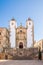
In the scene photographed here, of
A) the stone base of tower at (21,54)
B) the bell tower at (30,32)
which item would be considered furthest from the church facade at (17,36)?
the stone base of tower at (21,54)

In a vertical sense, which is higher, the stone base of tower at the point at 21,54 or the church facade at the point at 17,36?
the church facade at the point at 17,36

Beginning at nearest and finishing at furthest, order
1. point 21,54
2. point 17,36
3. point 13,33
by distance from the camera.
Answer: point 21,54 → point 13,33 → point 17,36

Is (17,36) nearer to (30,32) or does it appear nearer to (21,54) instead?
(30,32)

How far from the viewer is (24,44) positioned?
35625 mm

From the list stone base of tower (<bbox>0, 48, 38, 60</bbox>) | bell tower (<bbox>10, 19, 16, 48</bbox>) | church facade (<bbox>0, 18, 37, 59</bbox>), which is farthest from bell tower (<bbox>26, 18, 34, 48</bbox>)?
stone base of tower (<bbox>0, 48, 38, 60</bbox>)

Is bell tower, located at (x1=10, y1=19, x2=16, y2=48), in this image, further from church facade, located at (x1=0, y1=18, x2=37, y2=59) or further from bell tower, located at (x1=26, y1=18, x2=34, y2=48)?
bell tower, located at (x1=26, y1=18, x2=34, y2=48)

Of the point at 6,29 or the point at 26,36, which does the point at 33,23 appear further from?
the point at 6,29

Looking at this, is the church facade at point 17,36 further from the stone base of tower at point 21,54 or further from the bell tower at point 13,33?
the stone base of tower at point 21,54

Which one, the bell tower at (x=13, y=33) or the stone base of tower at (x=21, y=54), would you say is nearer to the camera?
the stone base of tower at (x=21, y=54)

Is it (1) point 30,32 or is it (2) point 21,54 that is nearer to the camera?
(2) point 21,54

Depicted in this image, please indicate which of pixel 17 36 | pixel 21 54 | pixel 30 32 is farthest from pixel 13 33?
pixel 21 54

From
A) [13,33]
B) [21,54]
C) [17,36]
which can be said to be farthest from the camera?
[17,36]

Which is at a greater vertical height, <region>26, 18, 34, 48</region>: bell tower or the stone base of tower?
<region>26, 18, 34, 48</region>: bell tower

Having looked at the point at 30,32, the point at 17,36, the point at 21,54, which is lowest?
the point at 21,54
